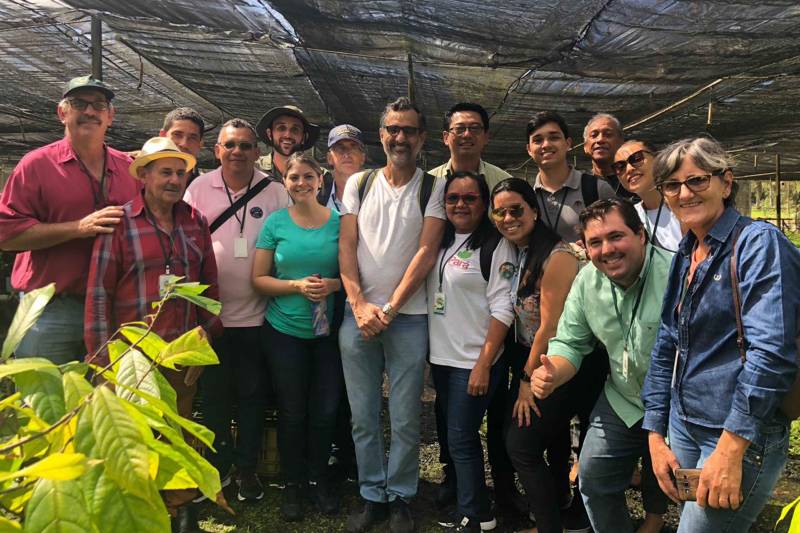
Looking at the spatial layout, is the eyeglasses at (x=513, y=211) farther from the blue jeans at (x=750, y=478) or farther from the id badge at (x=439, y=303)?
the blue jeans at (x=750, y=478)

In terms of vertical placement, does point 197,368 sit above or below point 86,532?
below

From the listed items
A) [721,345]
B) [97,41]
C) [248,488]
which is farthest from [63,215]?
[721,345]

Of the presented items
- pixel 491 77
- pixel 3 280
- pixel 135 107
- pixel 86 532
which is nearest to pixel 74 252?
pixel 86 532

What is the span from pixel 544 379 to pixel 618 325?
1.30ft

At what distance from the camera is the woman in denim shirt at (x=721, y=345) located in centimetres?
155

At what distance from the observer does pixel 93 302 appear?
2.33 m

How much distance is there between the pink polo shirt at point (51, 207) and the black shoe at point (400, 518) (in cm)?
198

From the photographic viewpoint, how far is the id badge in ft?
8.92

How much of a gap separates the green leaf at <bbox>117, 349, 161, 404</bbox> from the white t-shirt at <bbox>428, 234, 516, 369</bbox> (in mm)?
2039

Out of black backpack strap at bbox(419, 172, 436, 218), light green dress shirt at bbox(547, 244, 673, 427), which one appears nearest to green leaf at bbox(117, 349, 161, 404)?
light green dress shirt at bbox(547, 244, 673, 427)

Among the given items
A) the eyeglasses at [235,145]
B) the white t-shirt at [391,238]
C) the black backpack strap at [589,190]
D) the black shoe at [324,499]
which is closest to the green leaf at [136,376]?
the white t-shirt at [391,238]

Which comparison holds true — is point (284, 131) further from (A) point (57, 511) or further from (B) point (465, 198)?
(A) point (57, 511)

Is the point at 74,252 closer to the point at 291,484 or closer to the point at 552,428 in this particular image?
the point at 291,484

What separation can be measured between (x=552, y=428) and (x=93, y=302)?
87.9 inches
